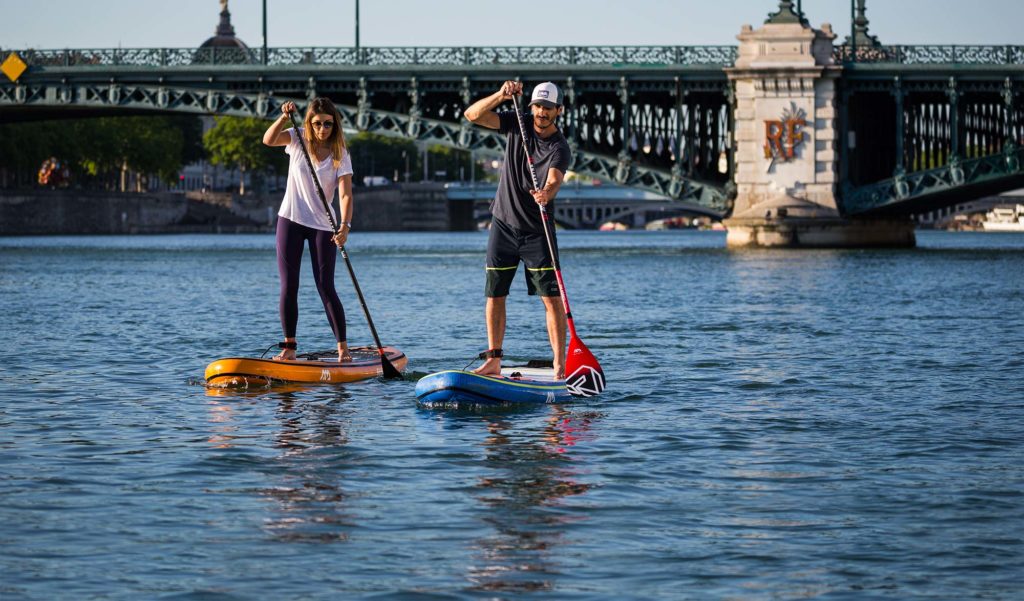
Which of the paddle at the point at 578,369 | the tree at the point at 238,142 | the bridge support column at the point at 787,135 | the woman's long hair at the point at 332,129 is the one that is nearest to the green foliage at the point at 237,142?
the tree at the point at 238,142

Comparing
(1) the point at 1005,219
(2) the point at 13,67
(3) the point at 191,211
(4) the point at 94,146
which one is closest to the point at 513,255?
(2) the point at 13,67

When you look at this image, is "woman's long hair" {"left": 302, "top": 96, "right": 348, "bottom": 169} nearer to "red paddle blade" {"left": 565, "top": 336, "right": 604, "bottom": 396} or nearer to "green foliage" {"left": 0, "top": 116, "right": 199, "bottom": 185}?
"red paddle blade" {"left": 565, "top": 336, "right": 604, "bottom": 396}

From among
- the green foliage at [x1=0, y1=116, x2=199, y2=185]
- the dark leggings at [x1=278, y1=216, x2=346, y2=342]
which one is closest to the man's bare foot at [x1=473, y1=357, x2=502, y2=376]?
the dark leggings at [x1=278, y1=216, x2=346, y2=342]

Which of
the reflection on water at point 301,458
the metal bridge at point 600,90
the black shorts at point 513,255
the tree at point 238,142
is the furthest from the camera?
the tree at point 238,142

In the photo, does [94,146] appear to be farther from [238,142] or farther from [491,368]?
[491,368]

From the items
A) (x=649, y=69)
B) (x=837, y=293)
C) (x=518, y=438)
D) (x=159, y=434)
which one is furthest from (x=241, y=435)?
(x=649, y=69)

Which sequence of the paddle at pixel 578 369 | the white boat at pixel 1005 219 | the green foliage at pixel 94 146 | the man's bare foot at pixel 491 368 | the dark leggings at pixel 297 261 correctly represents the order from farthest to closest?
the white boat at pixel 1005 219, the green foliage at pixel 94 146, the dark leggings at pixel 297 261, the man's bare foot at pixel 491 368, the paddle at pixel 578 369

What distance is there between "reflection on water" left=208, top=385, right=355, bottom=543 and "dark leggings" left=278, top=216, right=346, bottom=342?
675 millimetres

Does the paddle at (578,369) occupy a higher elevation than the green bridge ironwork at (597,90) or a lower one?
lower

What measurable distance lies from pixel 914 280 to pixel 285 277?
31633 millimetres

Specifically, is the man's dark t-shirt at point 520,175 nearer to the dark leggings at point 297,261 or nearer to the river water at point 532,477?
the river water at point 532,477

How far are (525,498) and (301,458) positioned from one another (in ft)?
6.57

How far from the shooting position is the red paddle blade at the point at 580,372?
14508 mm

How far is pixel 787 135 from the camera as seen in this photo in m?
73.2
